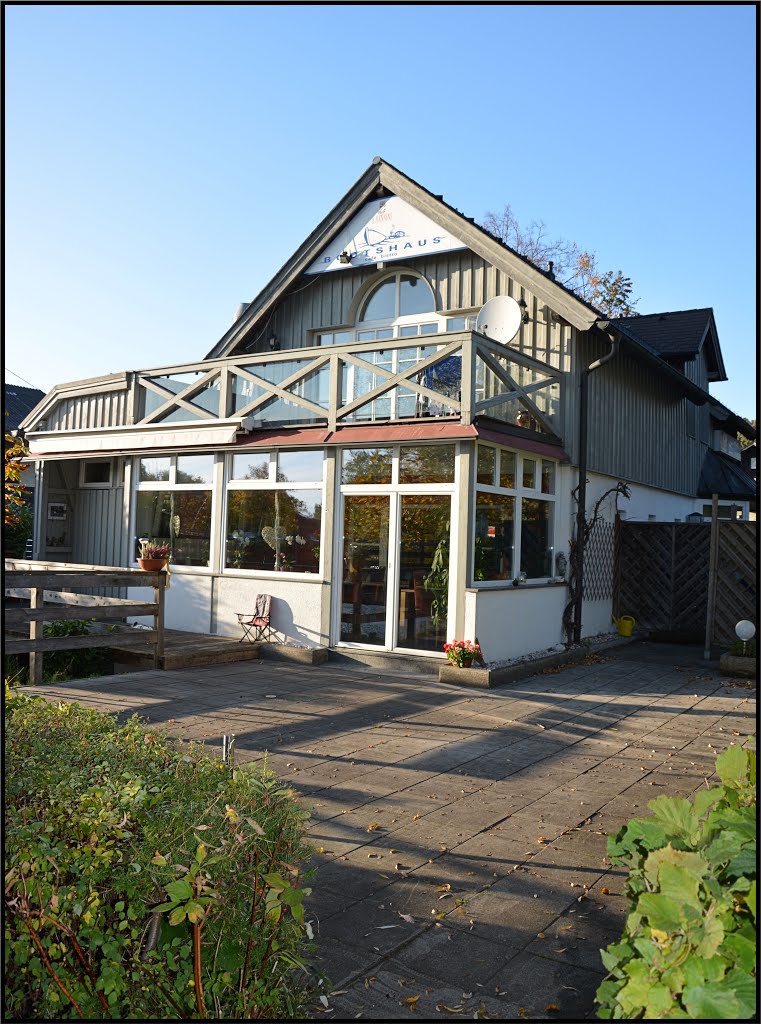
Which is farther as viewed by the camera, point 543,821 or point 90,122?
point 543,821

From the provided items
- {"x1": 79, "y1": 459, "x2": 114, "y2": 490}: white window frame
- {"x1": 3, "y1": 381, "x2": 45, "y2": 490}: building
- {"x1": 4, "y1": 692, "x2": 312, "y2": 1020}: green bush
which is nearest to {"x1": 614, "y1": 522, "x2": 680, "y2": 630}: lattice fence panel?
{"x1": 79, "y1": 459, "x2": 114, "y2": 490}: white window frame

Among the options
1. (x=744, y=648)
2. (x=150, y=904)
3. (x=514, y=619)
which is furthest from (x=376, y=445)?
(x=150, y=904)

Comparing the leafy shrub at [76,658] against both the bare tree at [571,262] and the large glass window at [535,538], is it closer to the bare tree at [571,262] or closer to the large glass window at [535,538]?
the large glass window at [535,538]

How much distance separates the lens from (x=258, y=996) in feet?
9.57

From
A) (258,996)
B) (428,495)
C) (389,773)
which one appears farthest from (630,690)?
(258,996)

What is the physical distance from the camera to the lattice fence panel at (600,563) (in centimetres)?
1435

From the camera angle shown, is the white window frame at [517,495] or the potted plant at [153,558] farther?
the potted plant at [153,558]

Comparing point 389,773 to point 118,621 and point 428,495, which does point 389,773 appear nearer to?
point 428,495

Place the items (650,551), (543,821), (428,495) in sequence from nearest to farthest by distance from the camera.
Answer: (543,821) → (428,495) → (650,551)

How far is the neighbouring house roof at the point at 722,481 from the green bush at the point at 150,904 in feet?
64.2

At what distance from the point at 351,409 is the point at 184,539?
12.9 ft

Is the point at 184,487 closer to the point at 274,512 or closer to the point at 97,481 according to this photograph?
the point at 274,512

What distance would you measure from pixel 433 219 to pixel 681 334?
9096 millimetres

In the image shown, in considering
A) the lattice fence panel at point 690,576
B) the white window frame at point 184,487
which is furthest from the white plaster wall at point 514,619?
the white window frame at point 184,487
